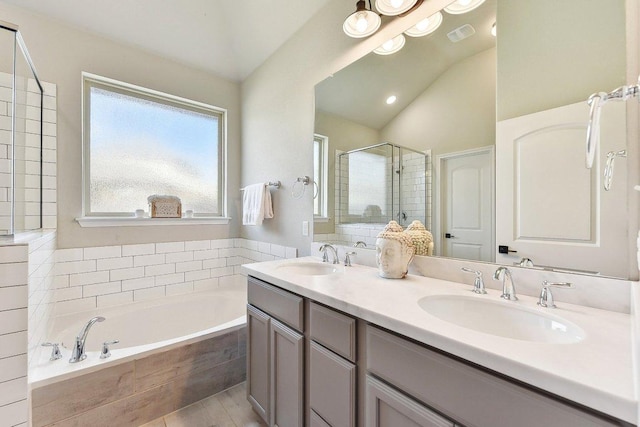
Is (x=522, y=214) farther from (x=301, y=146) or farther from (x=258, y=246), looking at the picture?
(x=258, y=246)

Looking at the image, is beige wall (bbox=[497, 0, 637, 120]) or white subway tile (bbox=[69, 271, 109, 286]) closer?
beige wall (bbox=[497, 0, 637, 120])

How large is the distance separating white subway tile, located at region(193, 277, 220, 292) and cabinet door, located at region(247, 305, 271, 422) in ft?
4.42

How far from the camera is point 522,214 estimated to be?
107 cm

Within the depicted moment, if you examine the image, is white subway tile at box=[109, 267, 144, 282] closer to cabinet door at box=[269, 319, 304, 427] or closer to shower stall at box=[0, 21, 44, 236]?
shower stall at box=[0, 21, 44, 236]

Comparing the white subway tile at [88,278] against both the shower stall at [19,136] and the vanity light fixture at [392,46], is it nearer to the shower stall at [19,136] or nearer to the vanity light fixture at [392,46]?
the shower stall at [19,136]

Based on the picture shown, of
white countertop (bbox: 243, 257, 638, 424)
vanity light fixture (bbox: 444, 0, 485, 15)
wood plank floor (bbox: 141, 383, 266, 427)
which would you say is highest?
vanity light fixture (bbox: 444, 0, 485, 15)

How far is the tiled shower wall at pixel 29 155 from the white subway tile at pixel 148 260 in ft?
1.99

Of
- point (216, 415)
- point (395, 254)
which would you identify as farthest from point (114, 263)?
point (395, 254)

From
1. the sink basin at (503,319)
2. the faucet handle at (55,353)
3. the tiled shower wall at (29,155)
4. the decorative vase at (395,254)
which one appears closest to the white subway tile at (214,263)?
the tiled shower wall at (29,155)

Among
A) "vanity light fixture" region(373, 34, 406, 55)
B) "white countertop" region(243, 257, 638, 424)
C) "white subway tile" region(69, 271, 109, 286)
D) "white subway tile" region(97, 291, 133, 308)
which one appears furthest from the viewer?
"white subway tile" region(97, 291, 133, 308)

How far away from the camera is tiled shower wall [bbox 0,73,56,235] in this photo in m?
1.69

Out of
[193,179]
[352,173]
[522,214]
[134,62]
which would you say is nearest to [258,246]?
[193,179]

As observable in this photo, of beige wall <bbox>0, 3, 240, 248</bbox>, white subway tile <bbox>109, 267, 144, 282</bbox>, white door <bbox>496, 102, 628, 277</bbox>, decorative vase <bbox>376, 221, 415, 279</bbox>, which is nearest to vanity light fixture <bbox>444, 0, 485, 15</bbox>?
white door <bbox>496, 102, 628, 277</bbox>

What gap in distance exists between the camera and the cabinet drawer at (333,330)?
3.19 ft
